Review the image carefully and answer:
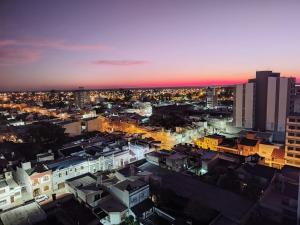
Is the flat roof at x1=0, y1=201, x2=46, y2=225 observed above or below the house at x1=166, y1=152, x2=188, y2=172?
below

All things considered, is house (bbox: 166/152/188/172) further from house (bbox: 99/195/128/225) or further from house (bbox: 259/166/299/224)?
house (bbox: 259/166/299/224)

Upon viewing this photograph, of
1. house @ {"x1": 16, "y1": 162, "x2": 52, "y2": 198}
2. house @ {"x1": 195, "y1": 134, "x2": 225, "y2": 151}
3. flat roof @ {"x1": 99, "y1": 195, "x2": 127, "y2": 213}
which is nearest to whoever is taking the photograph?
flat roof @ {"x1": 99, "y1": 195, "x2": 127, "y2": 213}

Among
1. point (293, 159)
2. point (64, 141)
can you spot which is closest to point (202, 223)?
point (293, 159)

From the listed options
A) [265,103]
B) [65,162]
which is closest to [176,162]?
[65,162]

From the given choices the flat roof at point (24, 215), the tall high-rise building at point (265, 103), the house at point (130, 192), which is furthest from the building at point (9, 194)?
the tall high-rise building at point (265, 103)

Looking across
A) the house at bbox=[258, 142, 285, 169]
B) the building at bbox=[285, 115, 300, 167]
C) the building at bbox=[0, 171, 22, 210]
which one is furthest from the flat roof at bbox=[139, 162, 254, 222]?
the building at bbox=[285, 115, 300, 167]

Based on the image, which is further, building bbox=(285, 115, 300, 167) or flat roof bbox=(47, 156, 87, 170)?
building bbox=(285, 115, 300, 167)
